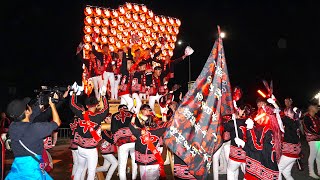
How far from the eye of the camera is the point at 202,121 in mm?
5246

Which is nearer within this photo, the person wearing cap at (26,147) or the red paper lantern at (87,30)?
the person wearing cap at (26,147)

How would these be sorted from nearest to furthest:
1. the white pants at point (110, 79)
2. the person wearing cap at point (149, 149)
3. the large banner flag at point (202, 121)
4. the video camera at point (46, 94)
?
the large banner flag at point (202, 121)
the video camera at point (46, 94)
the person wearing cap at point (149, 149)
the white pants at point (110, 79)

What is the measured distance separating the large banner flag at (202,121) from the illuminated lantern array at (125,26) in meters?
14.1

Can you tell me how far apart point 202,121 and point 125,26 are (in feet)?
54.9

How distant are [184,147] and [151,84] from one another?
7.98 m

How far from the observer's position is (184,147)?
5.20 metres

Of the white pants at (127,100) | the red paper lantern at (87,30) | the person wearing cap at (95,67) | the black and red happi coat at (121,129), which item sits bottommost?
the black and red happi coat at (121,129)

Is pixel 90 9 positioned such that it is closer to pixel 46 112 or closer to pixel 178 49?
pixel 46 112

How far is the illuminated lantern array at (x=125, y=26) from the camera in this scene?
19359 mm

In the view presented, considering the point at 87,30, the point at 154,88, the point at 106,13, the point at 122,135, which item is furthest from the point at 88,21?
the point at 122,135

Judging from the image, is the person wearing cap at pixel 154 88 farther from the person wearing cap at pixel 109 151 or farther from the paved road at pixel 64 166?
the person wearing cap at pixel 109 151

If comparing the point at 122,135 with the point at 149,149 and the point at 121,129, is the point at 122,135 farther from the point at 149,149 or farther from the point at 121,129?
the point at 149,149

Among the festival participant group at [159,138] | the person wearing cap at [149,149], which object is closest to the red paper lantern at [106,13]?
the festival participant group at [159,138]

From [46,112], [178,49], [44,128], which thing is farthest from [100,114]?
[178,49]
